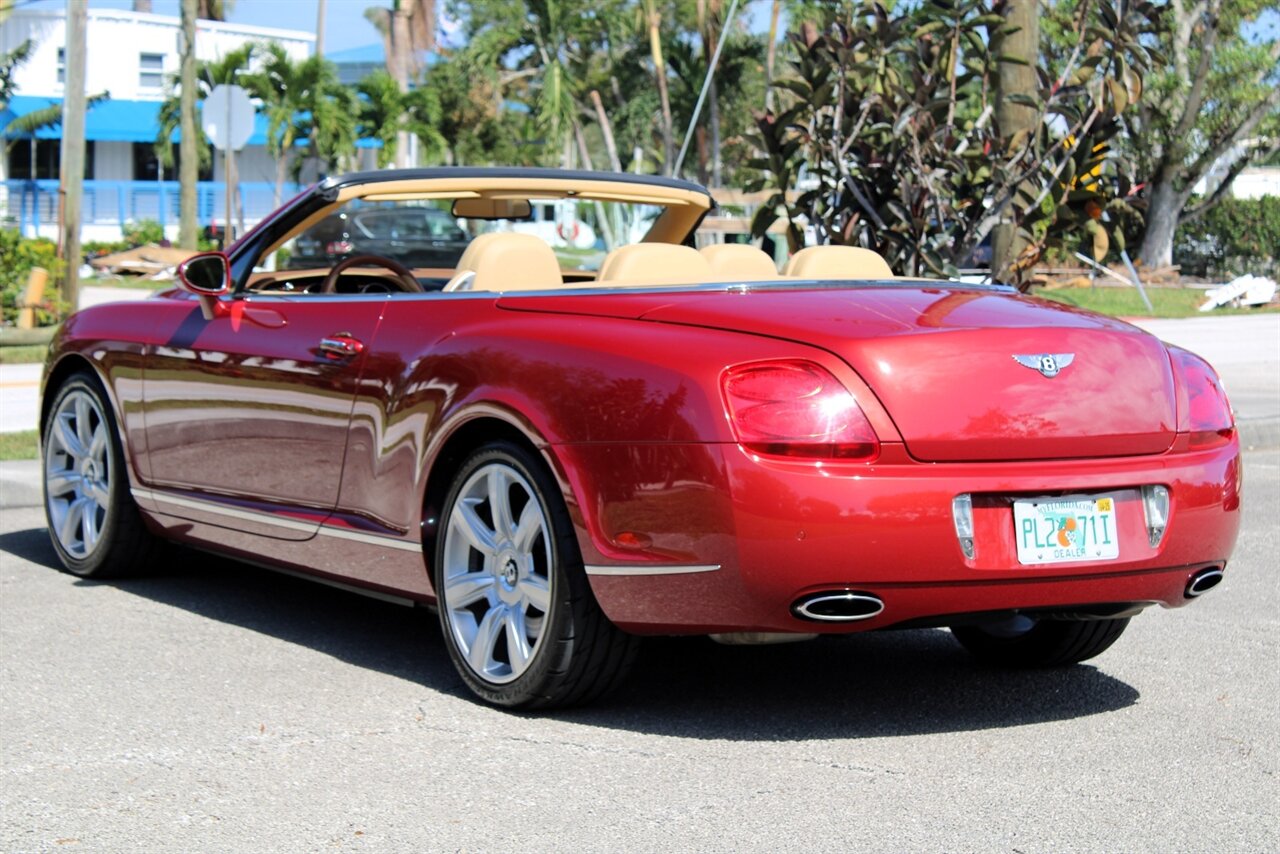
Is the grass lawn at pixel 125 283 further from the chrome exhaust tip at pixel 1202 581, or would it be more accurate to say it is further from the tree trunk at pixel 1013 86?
the chrome exhaust tip at pixel 1202 581

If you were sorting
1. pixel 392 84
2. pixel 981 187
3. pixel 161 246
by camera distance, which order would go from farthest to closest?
pixel 392 84, pixel 161 246, pixel 981 187

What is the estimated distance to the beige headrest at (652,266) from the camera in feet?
17.5

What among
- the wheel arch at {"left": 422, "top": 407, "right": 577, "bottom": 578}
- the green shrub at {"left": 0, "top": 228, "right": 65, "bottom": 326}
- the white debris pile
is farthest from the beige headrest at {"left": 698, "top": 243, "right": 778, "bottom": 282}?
the white debris pile

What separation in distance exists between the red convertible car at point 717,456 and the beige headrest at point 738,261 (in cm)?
1

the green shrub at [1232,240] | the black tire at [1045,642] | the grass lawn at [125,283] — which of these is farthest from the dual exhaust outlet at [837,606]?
A: the green shrub at [1232,240]

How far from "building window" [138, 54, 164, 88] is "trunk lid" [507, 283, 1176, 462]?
49.4 metres

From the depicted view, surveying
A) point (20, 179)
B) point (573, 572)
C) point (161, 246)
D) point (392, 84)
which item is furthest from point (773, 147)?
point (20, 179)

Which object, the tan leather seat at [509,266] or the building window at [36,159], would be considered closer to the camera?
the tan leather seat at [509,266]

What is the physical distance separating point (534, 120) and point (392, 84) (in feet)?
35.9

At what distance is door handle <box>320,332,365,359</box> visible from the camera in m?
5.59

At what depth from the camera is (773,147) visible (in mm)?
12875

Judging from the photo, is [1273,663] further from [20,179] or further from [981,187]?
[20,179]

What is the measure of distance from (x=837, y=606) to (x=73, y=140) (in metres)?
16.4

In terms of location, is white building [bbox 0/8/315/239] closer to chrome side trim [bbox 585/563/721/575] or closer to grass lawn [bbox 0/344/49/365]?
grass lawn [bbox 0/344/49/365]
